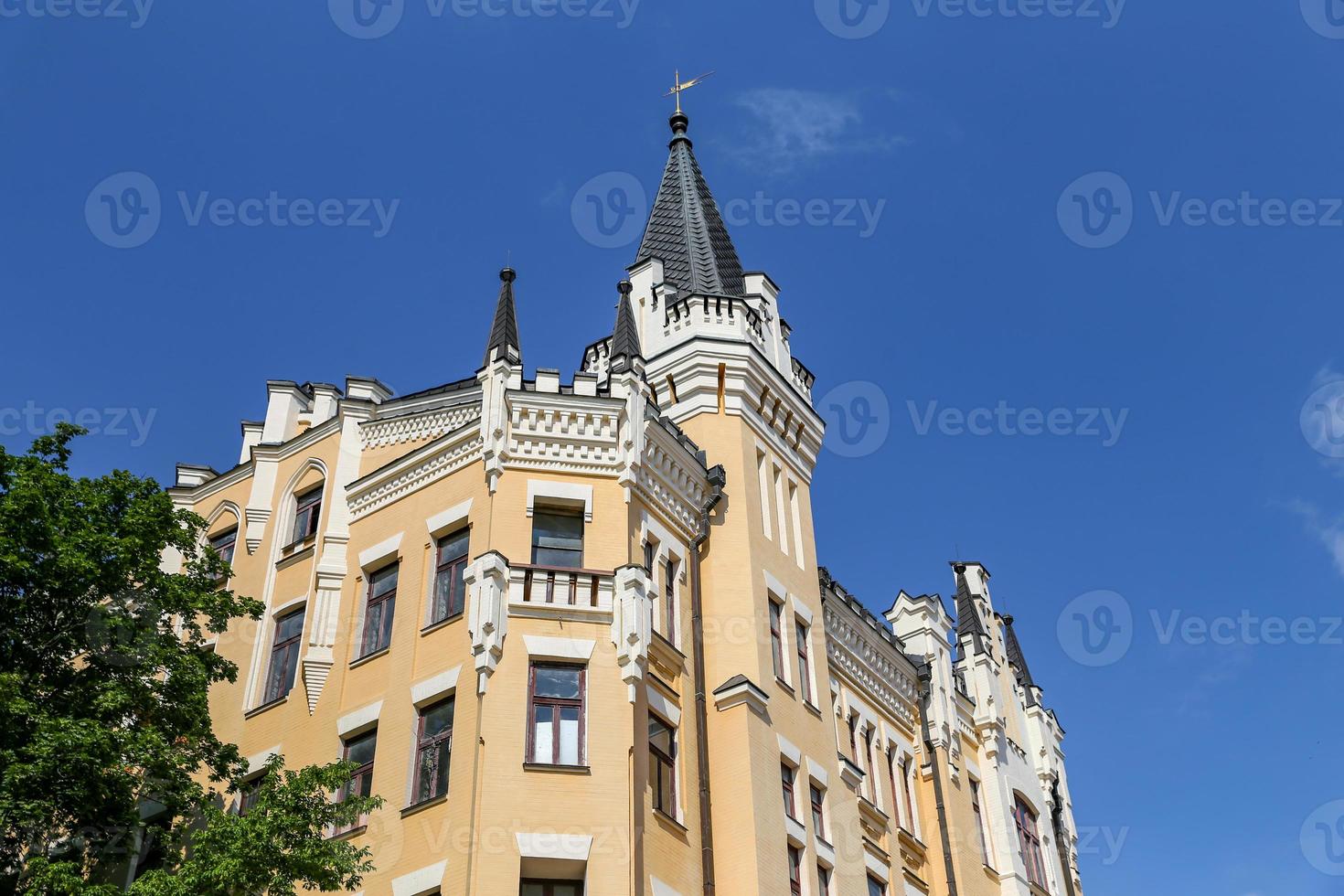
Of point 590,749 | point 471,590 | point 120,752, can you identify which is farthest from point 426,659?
point 120,752

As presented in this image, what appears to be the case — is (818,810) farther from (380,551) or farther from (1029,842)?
(1029,842)

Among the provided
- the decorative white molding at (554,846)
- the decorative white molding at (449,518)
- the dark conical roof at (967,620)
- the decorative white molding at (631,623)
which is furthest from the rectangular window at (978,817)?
the decorative white molding at (449,518)

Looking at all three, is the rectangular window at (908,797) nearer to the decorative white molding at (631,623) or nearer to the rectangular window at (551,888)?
the decorative white molding at (631,623)

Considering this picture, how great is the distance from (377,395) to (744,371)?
338 inches

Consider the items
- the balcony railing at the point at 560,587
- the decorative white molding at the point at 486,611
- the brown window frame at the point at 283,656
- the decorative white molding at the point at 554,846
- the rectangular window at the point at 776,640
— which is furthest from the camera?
the rectangular window at the point at 776,640

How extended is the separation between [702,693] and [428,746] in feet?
19.3

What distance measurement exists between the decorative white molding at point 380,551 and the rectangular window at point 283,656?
6.60 feet

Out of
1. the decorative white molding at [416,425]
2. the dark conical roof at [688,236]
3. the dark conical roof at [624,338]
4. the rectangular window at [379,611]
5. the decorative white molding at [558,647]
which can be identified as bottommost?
the decorative white molding at [558,647]

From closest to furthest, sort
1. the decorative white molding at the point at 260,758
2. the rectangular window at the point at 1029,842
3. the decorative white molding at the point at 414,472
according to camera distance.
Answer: the decorative white molding at the point at 260,758 → the decorative white molding at the point at 414,472 → the rectangular window at the point at 1029,842

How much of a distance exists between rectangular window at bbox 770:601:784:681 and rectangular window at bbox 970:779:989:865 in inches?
422

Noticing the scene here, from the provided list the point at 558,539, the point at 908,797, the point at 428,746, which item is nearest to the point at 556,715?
the point at 428,746

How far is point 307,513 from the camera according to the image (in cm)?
3456

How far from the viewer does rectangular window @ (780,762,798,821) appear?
3172 cm

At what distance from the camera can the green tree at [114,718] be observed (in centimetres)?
2370
